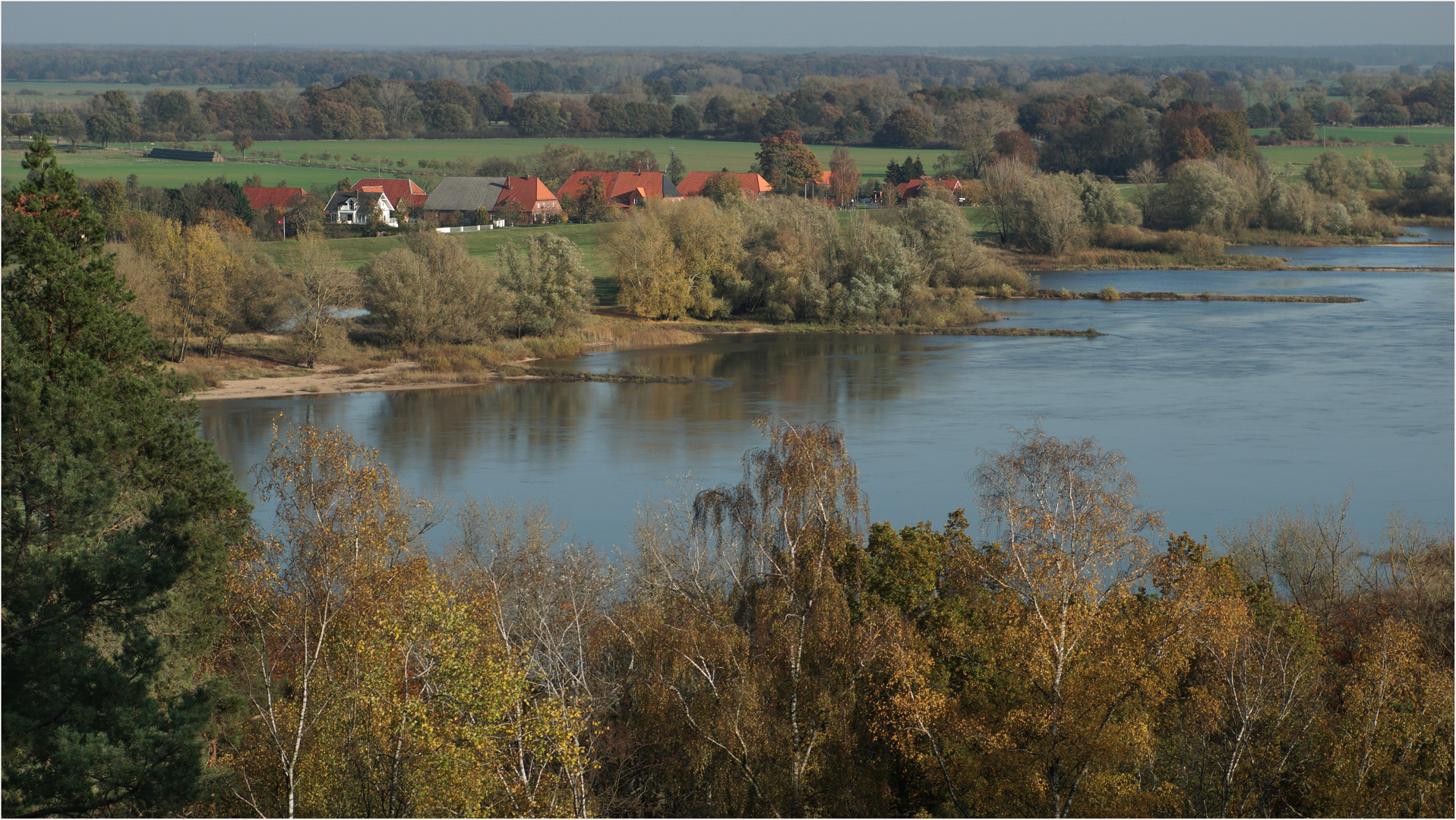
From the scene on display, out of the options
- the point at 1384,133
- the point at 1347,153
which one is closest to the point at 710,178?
the point at 1347,153

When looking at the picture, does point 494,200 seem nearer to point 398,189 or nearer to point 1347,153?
point 398,189

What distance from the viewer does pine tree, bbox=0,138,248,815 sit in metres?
11.4

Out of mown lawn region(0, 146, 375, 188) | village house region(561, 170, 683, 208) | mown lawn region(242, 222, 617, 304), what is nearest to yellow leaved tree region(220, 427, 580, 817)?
mown lawn region(242, 222, 617, 304)

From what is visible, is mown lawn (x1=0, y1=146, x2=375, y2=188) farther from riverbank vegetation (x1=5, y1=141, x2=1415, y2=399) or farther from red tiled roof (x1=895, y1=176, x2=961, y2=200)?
red tiled roof (x1=895, y1=176, x2=961, y2=200)

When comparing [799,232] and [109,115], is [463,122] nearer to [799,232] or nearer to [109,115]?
[109,115]

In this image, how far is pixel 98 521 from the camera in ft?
43.9

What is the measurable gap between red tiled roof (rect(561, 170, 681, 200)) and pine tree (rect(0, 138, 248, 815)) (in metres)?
60.8

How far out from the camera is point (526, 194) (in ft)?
246

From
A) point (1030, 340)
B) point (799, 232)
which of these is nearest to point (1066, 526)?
point (1030, 340)

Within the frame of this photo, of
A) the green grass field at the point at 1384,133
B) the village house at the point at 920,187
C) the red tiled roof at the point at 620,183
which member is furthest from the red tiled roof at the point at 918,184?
the green grass field at the point at 1384,133

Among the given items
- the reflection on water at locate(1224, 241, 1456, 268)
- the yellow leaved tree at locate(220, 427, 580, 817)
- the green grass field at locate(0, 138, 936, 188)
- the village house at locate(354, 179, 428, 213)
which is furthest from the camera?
the green grass field at locate(0, 138, 936, 188)

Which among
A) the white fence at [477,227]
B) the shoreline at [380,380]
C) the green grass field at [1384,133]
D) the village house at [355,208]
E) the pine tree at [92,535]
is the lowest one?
the shoreline at [380,380]

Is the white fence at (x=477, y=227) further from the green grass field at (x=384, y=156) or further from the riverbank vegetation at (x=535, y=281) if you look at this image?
the green grass field at (x=384, y=156)

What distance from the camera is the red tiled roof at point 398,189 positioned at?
76375 millimetres
